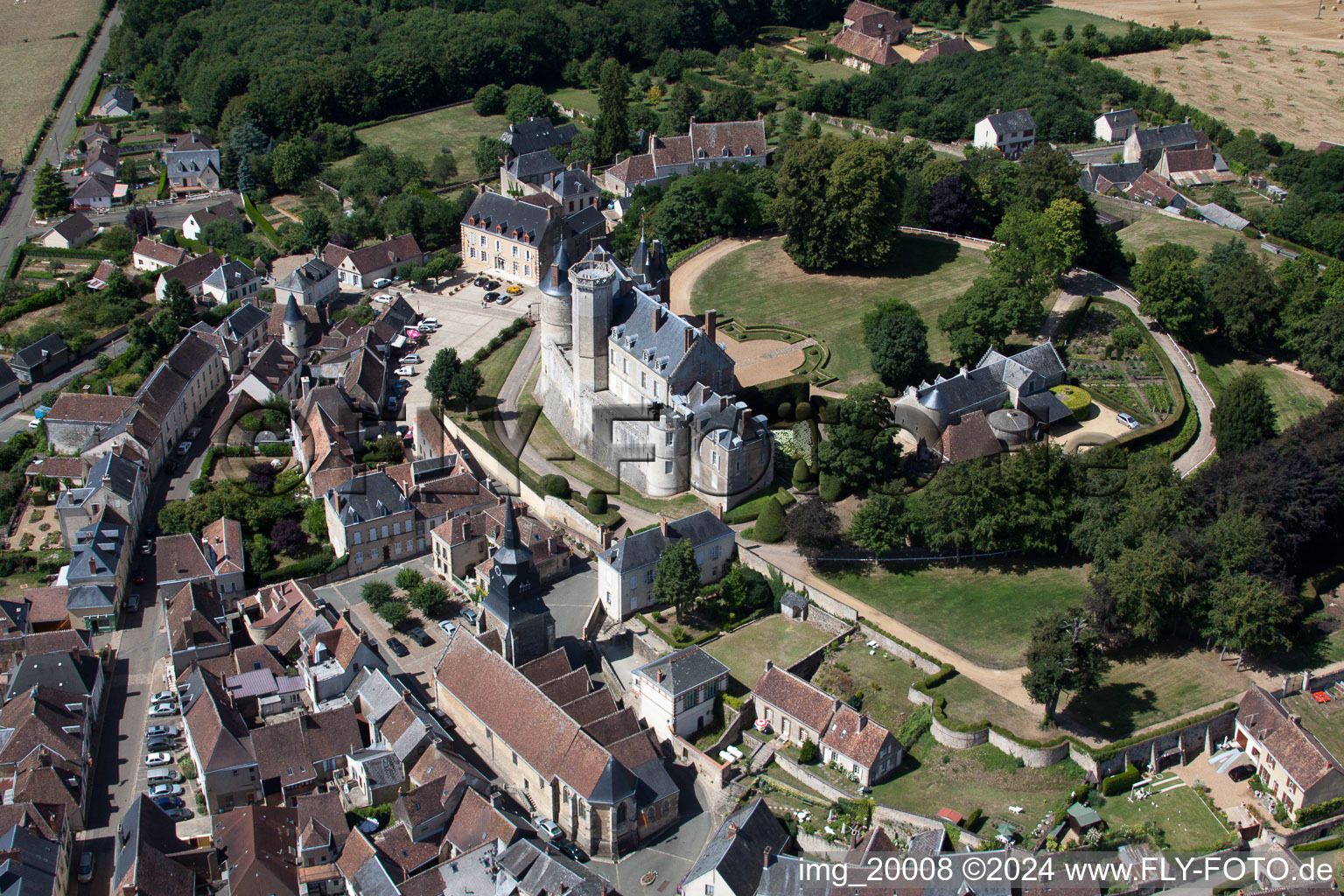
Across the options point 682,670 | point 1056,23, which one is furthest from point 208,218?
point 1056,23

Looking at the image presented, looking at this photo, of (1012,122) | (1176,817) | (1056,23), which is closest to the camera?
(1176,817)

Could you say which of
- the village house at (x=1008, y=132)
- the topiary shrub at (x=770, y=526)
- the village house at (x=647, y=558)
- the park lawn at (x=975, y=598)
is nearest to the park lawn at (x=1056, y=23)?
the village house at (x=1008, y=132)

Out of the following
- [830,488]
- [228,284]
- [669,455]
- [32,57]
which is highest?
[669,455]

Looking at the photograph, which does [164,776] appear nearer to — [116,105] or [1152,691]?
[1152,691]

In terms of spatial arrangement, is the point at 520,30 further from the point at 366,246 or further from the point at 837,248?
the point at 837,248

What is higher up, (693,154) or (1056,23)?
(1056,23)

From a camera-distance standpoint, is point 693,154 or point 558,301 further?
point 693,154

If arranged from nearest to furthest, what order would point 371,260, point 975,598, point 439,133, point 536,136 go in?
point 975,598
point 371,260
point 536,136
point 439,133
